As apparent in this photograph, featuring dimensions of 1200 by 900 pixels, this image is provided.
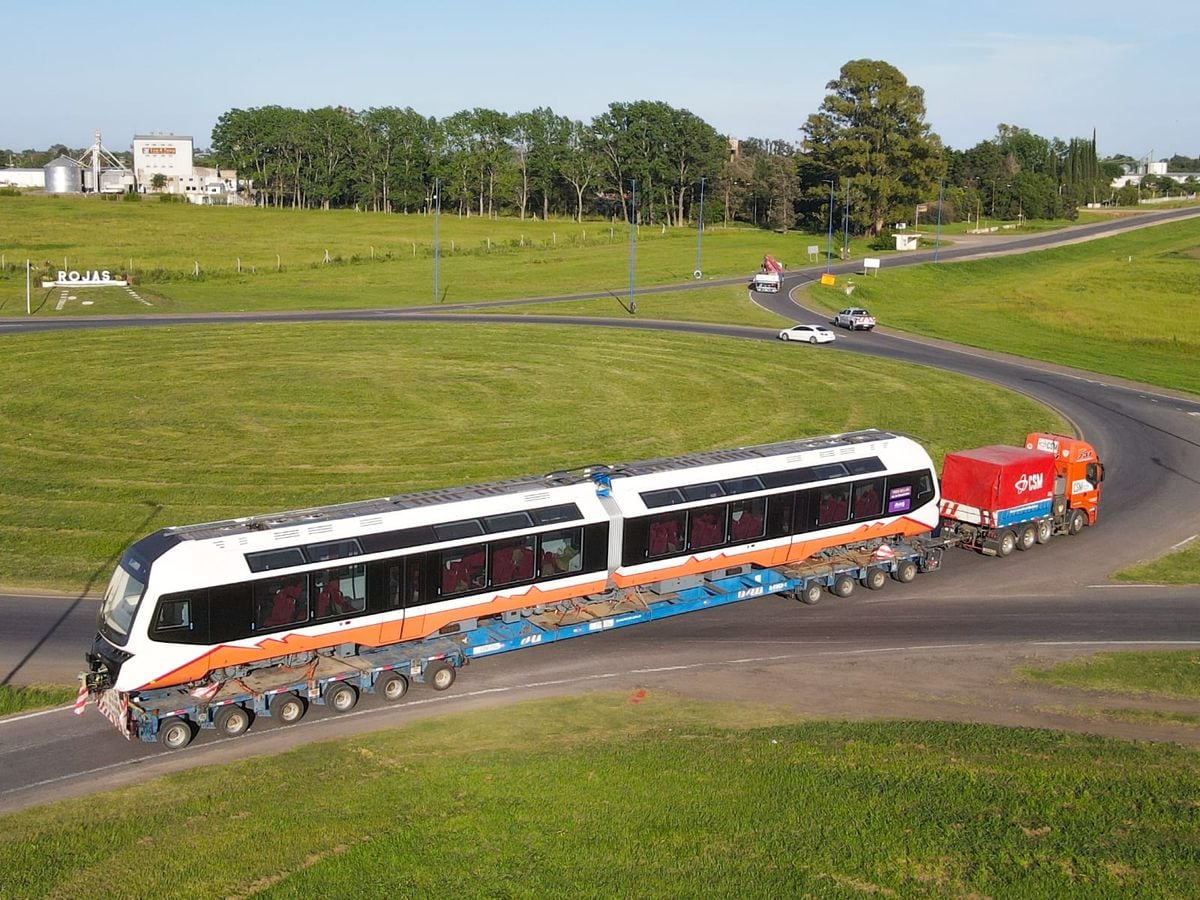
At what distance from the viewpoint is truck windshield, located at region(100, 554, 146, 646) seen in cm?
2412

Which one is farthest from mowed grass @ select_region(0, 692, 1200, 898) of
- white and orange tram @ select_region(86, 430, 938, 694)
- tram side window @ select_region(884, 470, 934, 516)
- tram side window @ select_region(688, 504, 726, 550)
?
tram side window @ select_region(884, 470, 934, 516)

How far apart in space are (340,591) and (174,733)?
4.56 m

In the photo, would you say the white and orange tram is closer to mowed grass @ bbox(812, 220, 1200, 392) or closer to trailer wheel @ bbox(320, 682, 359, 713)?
trailer wheel @ bbox(320, 682, 359, 713)

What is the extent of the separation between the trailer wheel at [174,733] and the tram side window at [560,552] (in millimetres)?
9089

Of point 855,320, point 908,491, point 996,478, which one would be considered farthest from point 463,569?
point 855,320

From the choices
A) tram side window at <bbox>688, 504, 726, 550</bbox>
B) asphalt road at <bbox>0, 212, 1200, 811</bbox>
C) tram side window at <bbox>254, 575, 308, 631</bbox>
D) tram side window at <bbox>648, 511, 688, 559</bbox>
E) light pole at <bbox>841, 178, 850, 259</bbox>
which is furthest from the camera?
light pole at <bbox>841, 178, 850, 259</bbox>

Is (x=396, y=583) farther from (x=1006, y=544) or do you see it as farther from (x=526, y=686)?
(x=1006, y=544)

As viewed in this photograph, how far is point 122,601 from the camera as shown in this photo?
81.0ft

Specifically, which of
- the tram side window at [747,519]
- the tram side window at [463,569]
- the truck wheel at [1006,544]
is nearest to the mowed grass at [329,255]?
the truck wheel at [1006,544]

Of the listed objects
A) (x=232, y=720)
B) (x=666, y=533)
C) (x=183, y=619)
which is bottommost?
(x=232, y=720)

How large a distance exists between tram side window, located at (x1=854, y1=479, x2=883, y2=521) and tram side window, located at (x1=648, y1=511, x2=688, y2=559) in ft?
21.6

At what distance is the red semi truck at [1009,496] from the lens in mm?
38219

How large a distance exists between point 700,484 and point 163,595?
14.5 metres

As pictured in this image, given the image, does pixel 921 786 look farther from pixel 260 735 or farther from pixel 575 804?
pixel 260 735
